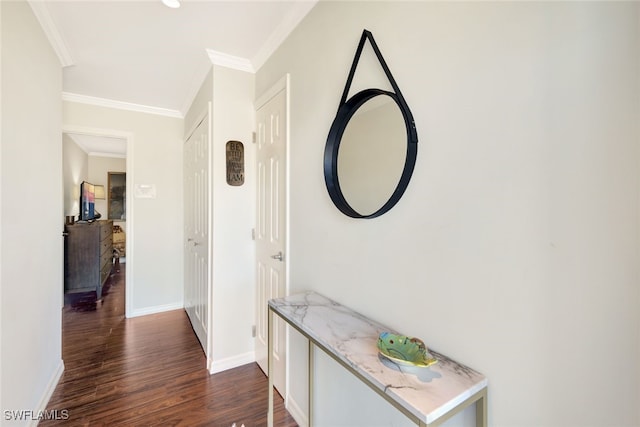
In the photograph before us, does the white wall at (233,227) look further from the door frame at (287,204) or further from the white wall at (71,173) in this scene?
the white wall at (71,173)

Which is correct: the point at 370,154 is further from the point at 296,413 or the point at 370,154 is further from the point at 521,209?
the point at 296,413

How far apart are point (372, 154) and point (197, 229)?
208cm

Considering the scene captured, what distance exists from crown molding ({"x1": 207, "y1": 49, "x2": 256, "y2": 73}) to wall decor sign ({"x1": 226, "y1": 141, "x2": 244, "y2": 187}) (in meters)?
0.58

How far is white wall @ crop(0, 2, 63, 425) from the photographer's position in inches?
51.4

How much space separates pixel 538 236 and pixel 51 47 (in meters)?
2.77

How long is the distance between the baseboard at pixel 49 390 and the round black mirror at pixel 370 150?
2069mm

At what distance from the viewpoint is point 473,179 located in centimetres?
82

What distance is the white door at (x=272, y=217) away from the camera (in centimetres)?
183

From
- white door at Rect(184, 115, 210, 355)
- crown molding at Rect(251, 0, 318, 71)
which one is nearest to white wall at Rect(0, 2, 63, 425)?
white door at Rect(184, 115, 210, 355)

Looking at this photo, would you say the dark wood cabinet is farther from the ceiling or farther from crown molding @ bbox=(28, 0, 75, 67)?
crown molding @ bbox=(28, 0, 75, 67)

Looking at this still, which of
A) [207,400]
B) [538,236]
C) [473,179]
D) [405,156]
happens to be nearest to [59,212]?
[207,400]

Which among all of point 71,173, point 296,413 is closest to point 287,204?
point 296,413

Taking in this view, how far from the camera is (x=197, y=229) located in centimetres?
268

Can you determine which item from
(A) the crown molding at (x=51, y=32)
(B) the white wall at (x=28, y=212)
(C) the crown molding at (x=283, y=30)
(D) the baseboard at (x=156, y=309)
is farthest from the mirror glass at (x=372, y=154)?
(D) the baseboard at (x=156, y=309)
